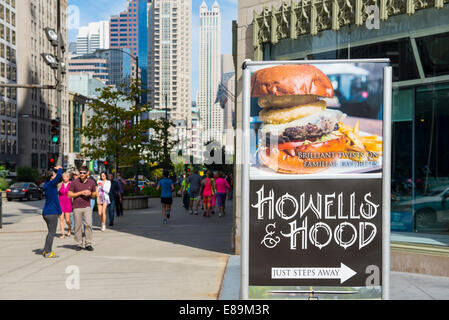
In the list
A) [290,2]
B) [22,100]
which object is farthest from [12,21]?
[290,2]

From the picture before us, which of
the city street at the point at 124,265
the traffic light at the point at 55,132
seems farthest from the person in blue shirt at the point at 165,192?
the traffic light at the point at 55,132

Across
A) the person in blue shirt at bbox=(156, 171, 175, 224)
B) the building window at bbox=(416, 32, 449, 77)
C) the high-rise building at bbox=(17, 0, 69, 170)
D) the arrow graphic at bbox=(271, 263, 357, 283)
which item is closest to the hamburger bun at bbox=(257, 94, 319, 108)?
the arrow graphic at bbox=(271, 263, 357, 283)

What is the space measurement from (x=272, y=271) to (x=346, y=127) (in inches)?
59.4

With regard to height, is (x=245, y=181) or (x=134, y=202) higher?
(x=245, y=181)

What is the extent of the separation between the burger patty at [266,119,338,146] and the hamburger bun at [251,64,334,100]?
0.28m

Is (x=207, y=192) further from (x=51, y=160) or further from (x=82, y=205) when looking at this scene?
(x=82, y=205)

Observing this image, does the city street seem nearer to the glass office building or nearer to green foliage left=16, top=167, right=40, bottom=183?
the glass office building

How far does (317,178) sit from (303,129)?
47 centimetres

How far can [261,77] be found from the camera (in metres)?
4.96

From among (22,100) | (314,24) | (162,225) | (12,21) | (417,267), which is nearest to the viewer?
(417,267)

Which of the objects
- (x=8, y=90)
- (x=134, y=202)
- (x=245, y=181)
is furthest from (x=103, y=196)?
(x=8, y=90)

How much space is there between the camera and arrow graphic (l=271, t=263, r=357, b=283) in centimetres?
493

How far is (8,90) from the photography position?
86688 millimetres
